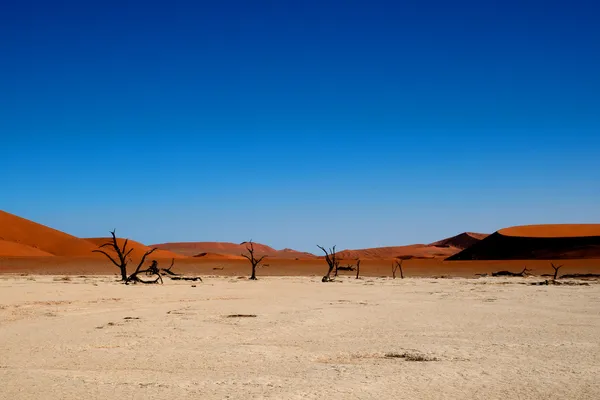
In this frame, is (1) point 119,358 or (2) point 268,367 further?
(1) point 119,358

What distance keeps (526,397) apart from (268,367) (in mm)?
3108

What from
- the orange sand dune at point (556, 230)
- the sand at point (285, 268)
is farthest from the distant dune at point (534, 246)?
the sand at point (285, 268)

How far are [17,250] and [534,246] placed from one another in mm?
52798

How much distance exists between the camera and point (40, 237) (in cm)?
6888

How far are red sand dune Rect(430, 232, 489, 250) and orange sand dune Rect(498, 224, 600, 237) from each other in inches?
1967

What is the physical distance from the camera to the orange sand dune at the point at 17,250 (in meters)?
55.6

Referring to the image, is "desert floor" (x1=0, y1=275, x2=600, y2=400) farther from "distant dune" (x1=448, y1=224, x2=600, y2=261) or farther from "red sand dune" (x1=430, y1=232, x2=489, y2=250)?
"red sand dune" (x1=430, y1=232, x2=489, y2=250)

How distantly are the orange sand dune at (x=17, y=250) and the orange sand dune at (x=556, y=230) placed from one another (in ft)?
184

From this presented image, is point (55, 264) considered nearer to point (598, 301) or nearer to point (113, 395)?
point (598, 301)

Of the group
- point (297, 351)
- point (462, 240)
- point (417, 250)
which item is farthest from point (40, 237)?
point (462, 240)

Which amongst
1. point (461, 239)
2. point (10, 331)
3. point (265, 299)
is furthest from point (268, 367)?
point (461, 239)

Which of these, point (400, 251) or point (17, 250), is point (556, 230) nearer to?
point (400, 251)

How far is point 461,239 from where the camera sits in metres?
150

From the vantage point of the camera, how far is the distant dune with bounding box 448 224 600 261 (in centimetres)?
5866
